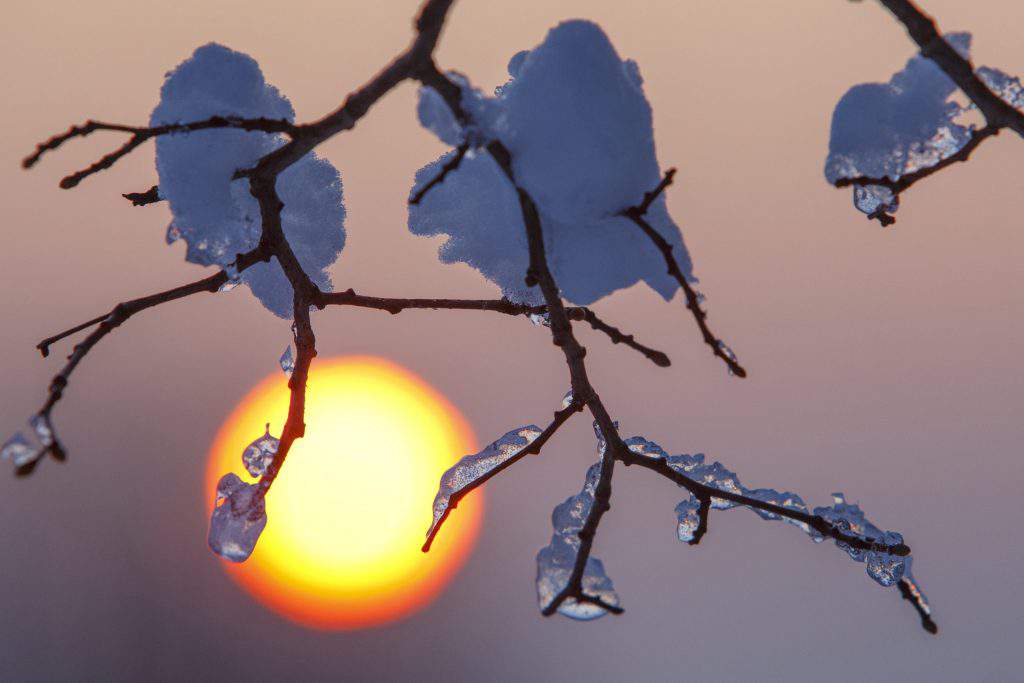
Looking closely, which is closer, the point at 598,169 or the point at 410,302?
the point at 598,169

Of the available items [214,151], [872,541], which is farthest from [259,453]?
[872,541]

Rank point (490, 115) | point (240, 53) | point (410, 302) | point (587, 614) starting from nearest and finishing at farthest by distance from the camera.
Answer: point (490, 115), point (587, 614), point (240, 53), point (410, 302)

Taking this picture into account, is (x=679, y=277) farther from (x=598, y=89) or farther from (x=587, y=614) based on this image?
(x=587, y=614)

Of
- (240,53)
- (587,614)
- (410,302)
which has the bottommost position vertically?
(587,614)

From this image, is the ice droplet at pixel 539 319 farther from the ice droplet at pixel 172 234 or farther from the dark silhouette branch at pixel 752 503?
the ice droplet at pixel 172 234

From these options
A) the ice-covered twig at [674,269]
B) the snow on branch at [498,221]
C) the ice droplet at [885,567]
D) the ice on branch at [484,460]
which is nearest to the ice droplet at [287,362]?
the snow on branch at [498,221]

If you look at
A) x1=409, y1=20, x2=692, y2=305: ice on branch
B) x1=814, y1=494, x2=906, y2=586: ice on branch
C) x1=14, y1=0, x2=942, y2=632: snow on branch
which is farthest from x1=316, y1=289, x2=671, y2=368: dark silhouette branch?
x1=814, y1=494, x2=906, y2=586: ice on branch

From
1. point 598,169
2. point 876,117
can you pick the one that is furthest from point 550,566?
point 876,117
